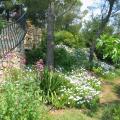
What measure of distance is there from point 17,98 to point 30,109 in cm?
36

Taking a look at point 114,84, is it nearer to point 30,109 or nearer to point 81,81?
point 81,81

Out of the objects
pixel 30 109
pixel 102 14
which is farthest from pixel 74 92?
pixel 102 14

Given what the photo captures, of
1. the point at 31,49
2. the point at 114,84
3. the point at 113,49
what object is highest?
the point at 113,49

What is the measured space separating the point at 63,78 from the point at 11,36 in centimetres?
225

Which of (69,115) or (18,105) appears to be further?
(69,115)

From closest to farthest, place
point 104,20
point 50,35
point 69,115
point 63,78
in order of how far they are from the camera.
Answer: point 69,115, point 63,78, point 50,35, point 104,20

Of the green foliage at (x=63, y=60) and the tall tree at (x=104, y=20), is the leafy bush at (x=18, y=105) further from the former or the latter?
the tall tree at (x=104, y=20)

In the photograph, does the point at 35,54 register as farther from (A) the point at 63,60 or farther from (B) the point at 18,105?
(B) the point at 18,105

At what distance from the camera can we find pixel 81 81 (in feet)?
46.8

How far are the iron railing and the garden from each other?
80 centimetres

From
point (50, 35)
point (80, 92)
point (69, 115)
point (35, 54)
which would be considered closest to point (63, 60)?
point (35, 54)

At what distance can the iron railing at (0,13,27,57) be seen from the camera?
12475 mm

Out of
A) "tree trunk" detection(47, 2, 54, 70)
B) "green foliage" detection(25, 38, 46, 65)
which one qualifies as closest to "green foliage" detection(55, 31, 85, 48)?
"green foliage" detection(25, 38, 46, 65)

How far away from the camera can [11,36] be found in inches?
525
